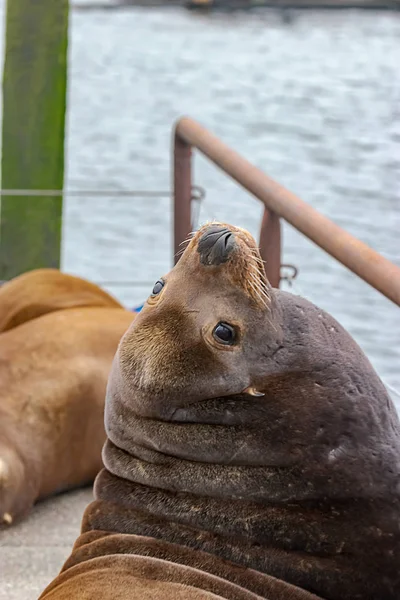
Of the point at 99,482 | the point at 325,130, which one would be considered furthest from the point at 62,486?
the point at 325,130

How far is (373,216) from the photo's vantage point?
7.49m

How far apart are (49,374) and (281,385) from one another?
1034mm

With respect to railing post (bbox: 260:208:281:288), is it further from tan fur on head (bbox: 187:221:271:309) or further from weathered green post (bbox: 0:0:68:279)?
weathered green post (bbox: 0:0:68:279)

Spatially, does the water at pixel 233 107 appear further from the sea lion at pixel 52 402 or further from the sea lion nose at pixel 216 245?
the sea lion nose at pixel 216 245

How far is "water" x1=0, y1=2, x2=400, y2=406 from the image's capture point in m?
7.52

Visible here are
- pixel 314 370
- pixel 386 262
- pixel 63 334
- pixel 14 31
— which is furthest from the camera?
pixel 14 31

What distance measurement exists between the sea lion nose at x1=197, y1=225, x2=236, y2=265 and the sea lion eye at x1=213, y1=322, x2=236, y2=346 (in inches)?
3.3

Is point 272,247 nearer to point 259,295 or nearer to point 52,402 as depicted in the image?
point 52,402

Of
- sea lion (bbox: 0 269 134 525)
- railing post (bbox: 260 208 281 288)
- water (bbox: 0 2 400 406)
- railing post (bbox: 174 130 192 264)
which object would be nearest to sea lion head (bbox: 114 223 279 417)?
railing post (bbox: 260 208 281 288)

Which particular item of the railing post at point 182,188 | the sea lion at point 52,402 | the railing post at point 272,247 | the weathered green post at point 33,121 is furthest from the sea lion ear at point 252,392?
the weathered green post at point 33,121

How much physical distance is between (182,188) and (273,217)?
975 mm

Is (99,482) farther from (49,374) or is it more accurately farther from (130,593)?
(49,374)

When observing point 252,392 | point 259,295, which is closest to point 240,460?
point 252,392

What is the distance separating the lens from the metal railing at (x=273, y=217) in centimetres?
111
